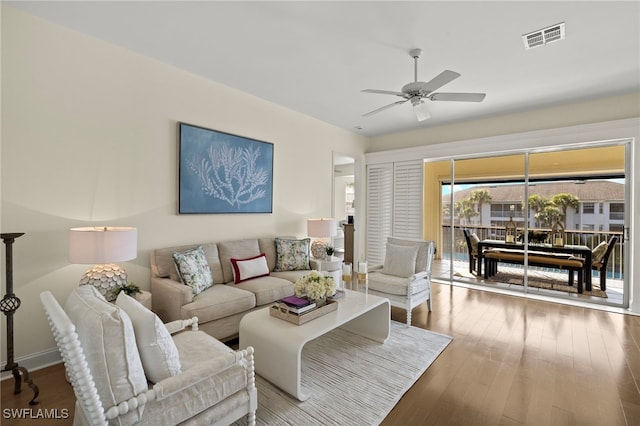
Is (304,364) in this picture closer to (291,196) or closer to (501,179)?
(291,196)

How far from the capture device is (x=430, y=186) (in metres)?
6.68

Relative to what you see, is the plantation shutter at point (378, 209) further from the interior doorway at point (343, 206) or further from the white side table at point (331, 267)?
the white side table at point (331, 267)

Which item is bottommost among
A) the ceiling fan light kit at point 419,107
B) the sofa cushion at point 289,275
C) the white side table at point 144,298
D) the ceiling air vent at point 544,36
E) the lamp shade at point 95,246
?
the sofa cushion at point 289,275

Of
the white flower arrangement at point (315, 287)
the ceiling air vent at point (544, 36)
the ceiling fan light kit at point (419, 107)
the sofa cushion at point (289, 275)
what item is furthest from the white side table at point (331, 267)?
the ceiling air vent at point (544, 36)

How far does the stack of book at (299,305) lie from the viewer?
2385mm

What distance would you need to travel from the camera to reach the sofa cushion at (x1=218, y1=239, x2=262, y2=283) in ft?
11.8

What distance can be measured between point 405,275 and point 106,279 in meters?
3.25

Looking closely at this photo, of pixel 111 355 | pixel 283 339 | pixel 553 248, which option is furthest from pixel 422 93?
pixel 553 248

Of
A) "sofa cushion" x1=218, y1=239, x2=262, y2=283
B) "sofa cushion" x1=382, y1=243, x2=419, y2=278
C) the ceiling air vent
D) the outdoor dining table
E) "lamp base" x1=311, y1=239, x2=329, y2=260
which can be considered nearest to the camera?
the ceiling air vent

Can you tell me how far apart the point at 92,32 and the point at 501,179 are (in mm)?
6122

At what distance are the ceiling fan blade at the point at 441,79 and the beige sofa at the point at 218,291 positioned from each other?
2558 mm

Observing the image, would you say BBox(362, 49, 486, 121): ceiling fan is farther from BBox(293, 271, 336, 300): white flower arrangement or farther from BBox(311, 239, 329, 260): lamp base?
BBox(311, 239, 329, 260): lamp base

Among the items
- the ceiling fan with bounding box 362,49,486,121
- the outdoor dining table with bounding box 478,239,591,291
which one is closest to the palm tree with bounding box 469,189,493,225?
the outdoor dining table with bounding box 478,239,591,291

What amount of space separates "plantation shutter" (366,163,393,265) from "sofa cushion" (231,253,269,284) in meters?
3.13
